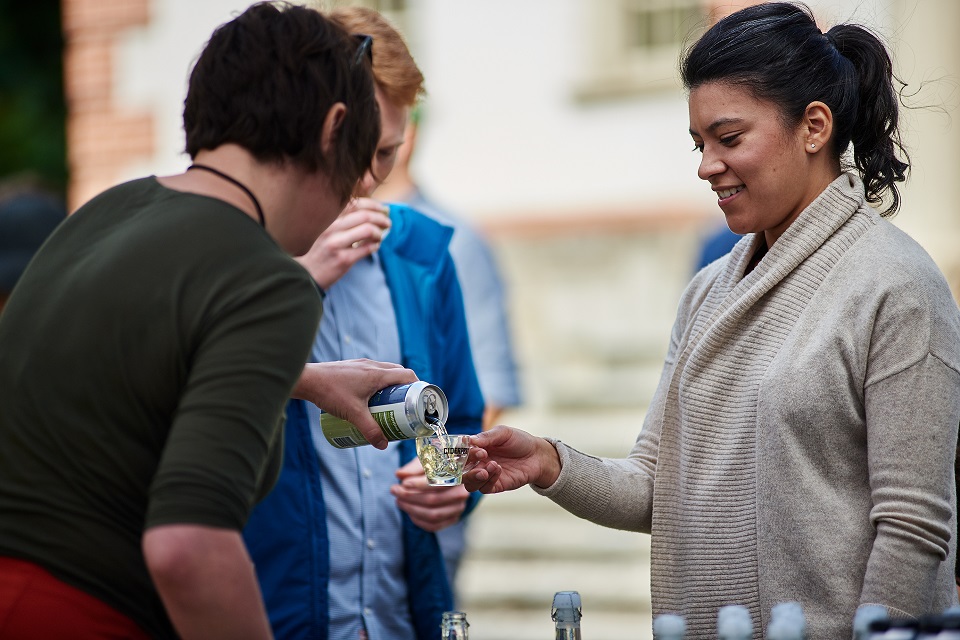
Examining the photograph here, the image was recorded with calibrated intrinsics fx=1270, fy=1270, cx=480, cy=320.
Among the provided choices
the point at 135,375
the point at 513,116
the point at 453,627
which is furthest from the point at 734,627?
the point at 513,116

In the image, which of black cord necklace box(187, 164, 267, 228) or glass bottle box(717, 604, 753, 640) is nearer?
glass bottle box(717, 604, 753, 640)

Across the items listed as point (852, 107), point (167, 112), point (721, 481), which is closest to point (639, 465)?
point (721, 481)

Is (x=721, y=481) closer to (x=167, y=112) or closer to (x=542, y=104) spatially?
(x=542, y=104)

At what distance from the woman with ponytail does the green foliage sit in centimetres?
1305

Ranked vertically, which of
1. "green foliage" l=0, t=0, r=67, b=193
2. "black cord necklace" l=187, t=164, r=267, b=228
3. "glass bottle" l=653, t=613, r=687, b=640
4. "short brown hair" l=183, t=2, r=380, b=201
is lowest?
"green foliage" l=0, t=0, r=67, b=193

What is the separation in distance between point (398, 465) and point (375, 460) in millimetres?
87

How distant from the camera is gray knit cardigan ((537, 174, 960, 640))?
221cm

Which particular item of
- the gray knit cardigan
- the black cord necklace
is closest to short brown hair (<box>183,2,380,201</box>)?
the black cord necklace

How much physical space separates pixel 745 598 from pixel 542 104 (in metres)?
6.59

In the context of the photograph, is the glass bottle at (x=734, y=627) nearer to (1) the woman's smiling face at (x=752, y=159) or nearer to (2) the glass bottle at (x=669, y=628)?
(2) the glass bottle at (x=669, y=628)

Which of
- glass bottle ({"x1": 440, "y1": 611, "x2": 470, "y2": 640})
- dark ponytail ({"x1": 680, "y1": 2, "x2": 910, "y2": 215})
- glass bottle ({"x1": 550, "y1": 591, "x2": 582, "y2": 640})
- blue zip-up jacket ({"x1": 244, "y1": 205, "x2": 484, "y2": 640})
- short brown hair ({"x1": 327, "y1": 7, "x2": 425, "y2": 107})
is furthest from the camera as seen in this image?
short brown hair ({"x1": 327, "y1": 7, "x2": 425, "y2": 107})

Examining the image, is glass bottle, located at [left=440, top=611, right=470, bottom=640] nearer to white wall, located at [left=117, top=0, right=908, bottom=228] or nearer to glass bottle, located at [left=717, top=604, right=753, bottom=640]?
glass bottle, located at [left=717, top=604, right=753, bottom=640]

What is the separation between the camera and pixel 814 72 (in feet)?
8.17

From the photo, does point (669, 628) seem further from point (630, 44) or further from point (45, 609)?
point (630, 44)
